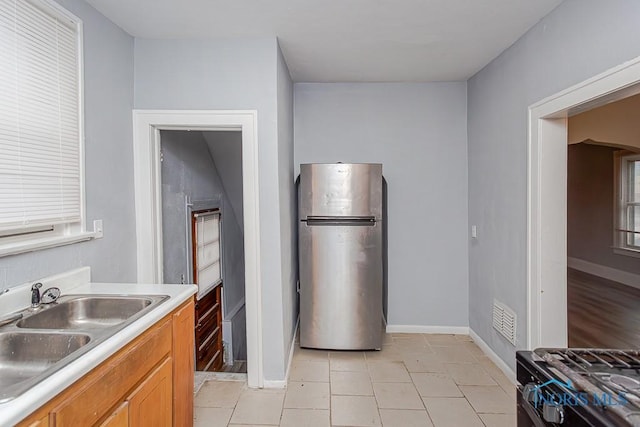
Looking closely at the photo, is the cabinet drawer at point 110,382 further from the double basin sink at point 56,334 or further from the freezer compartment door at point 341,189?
the freezer compartment door at point 341,189

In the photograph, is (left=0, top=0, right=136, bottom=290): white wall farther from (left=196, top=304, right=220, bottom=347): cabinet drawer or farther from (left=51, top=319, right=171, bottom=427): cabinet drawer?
(left=196, top=304, right=220, bottom=347): cabinet drawer

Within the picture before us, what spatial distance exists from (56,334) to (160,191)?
4.89 ft

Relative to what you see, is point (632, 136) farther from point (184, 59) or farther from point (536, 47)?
point (184, 59)

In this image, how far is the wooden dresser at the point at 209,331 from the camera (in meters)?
3.57

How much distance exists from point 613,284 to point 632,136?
119 inches

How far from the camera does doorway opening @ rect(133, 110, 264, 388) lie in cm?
251

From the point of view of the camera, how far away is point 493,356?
119 inches

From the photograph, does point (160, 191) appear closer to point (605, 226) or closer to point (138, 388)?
point (138, 388)

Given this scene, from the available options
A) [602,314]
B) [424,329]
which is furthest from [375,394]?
[602,314]

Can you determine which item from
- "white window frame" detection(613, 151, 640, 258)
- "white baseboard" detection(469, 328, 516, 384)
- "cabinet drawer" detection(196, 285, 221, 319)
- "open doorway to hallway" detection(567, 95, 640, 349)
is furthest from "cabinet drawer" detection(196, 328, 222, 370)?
"white window frame" detection(613, 151, 640, 258)

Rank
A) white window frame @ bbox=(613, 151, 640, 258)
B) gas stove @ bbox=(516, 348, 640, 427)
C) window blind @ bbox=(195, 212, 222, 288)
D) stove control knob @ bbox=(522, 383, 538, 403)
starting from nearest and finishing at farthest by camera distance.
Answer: gas stove @ bbox=(516, 348, 640, 427), stove control knob @ bbox=(522, 383, 538, 403), window blind @ bbox=(195, 212, 222, 288), white window frame @ bbox=(613, 151, 640, 258)

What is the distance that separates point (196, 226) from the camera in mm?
3428

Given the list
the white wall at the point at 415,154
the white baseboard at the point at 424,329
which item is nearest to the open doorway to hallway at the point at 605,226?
the white baseboard at the point at 424,329

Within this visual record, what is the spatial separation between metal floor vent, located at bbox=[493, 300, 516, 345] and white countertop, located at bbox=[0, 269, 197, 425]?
2309 millimetres
